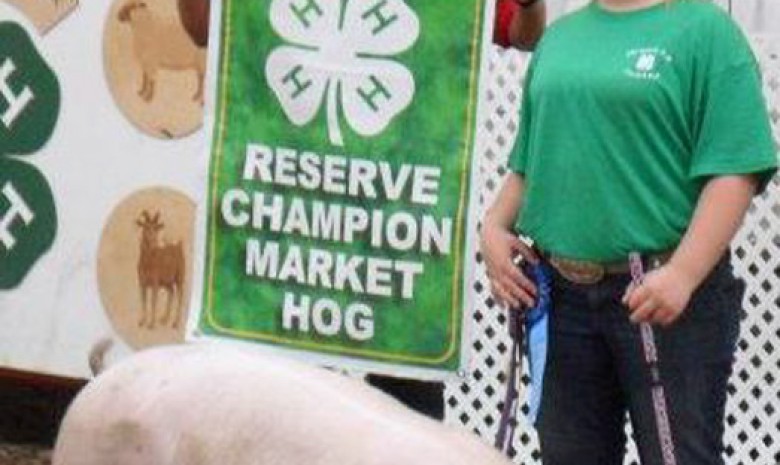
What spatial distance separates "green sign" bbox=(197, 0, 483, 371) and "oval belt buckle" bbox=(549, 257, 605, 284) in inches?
48.2

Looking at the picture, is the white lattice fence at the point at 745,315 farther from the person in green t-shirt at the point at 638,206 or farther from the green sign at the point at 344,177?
the person in green t-shirt at the point at 638,206

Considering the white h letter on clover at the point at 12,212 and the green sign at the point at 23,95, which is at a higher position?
the green sign at the point at 23,95

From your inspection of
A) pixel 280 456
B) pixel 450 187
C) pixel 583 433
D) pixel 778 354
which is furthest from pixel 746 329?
pixel 280 456

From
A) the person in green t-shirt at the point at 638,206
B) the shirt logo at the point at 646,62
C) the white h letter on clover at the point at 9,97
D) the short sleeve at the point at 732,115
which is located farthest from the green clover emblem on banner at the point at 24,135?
the short sleeve at the point at 732,115

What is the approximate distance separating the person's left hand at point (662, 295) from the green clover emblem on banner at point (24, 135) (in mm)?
3056

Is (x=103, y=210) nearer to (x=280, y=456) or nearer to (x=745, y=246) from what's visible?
(x=745, y=246)

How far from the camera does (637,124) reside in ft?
11.1

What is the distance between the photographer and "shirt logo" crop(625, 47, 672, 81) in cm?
333

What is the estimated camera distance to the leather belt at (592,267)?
3.43m

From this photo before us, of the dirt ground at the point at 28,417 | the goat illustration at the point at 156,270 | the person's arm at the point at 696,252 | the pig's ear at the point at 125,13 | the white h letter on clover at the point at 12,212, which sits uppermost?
the pig's ear at the point at 125,13

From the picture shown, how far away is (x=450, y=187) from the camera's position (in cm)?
476

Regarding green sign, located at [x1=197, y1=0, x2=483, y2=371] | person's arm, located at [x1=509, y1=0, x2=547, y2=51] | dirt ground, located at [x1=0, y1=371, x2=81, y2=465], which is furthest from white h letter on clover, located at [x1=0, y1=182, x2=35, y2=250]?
person's arm, located at [x1=509, y1=0, x2=547, y2=51]

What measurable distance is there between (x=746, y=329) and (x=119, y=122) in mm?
2052

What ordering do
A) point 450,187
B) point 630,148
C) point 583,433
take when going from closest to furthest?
point 630,148 → point 583,433 → point 450,187
